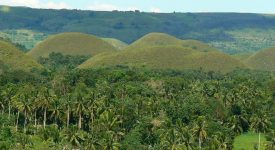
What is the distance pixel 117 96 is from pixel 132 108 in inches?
902

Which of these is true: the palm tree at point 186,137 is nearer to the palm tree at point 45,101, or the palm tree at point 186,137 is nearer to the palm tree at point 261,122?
the palm tree at point 45,101

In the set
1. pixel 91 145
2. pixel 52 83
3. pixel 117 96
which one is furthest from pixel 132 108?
pixel 52 83

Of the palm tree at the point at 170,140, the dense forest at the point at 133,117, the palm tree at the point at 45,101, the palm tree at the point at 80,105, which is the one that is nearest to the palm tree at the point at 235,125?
the dense forest at the point at 133,117

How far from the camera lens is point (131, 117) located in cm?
13800

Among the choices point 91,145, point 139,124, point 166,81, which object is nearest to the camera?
point 91,145

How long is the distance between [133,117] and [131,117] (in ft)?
2.25

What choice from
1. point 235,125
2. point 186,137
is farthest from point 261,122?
point 186,137

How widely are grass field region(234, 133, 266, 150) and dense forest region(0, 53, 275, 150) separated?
1890 millimetres

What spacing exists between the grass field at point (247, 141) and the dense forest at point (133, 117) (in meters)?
1.89

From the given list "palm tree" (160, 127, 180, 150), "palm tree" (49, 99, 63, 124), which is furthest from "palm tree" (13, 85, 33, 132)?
"palm tree" (160, 127, 180, 150)

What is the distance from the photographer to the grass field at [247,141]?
141 metres

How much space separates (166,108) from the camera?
5827 inches

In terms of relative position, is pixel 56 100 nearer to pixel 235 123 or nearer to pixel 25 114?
pixel 25 114

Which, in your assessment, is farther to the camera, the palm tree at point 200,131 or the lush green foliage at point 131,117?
the palm tree at point 200,131
